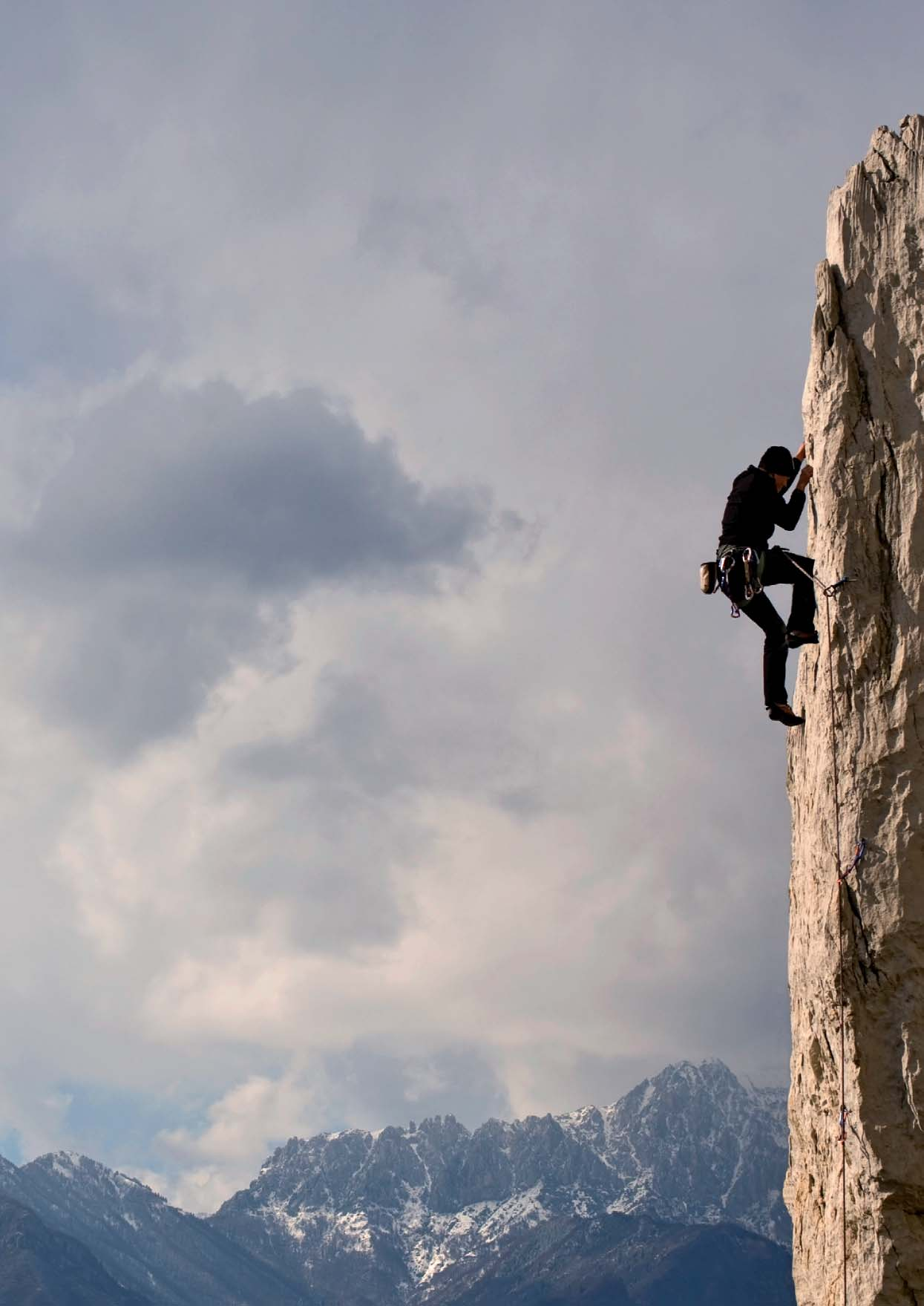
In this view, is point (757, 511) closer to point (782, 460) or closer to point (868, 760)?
point (782, 460)

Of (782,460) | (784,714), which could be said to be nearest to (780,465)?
(782,460)

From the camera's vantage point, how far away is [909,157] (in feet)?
64.6

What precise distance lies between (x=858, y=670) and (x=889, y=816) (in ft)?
5.91

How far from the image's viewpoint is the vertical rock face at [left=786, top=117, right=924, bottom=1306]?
58.1ft

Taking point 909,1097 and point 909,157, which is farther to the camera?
point 909,157

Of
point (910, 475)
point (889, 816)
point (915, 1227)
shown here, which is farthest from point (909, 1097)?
point (910, 475)

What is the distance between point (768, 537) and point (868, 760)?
357cm

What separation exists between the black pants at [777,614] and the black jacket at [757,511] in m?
0.41

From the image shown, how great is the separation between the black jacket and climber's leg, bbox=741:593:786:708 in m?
0.78

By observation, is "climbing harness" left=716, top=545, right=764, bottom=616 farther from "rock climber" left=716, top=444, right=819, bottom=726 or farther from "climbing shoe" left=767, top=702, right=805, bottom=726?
"climbing shoe" left=767, top=702, right=805, bottom=726

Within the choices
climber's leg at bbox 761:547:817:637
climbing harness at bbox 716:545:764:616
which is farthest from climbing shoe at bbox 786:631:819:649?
climbing harness at bbox 716:545:764:616

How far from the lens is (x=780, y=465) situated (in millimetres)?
20484

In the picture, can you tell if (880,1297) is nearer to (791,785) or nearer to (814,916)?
(814,916)

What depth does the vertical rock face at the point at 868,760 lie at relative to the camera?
58.1 feet
